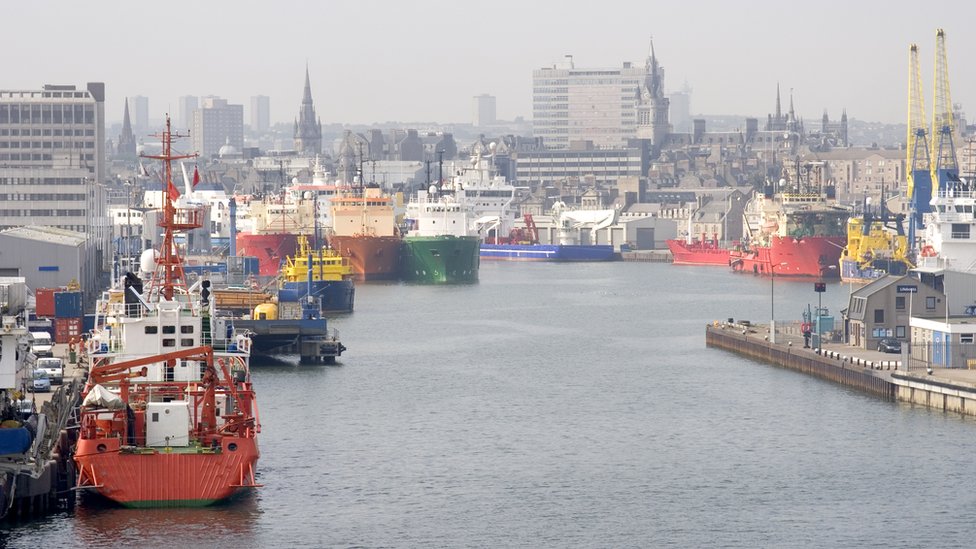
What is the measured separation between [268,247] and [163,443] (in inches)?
3047

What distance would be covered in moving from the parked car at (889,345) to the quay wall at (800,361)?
77.5 inches

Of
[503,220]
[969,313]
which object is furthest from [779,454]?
[503,220]

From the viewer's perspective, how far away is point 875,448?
42.3 m

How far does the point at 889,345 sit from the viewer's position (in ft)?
186

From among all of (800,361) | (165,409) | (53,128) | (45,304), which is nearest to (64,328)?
(45,304)

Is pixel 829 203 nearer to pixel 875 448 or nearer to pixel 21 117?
pixel 21 117

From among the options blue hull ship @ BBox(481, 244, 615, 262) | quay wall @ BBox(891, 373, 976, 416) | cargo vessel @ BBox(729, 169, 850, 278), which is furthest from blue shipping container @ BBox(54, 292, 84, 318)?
blue hull ship @ BBox(481, 244, 615, 262)

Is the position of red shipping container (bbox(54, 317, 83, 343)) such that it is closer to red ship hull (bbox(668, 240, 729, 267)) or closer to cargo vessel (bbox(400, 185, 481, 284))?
cargo vessel (bbox(400, 185, 481, 284))

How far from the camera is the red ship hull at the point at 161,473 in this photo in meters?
34.6

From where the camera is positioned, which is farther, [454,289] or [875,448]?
[454,289]

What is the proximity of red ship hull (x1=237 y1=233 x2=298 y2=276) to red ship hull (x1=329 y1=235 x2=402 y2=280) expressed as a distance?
2.49 metres

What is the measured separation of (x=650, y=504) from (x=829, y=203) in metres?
94.0

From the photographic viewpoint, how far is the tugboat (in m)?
34.8

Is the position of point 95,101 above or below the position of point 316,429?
above
